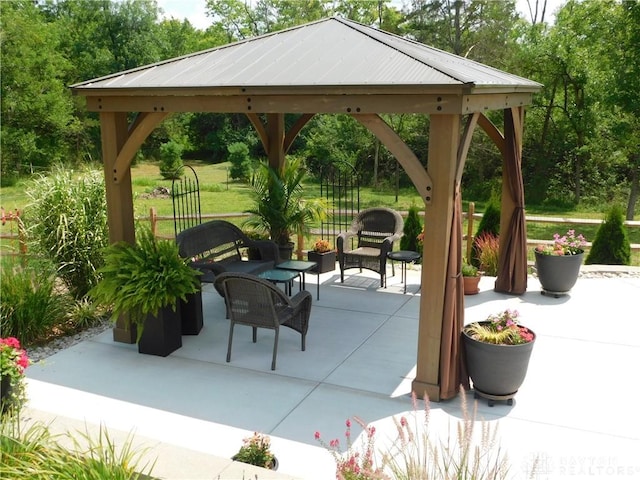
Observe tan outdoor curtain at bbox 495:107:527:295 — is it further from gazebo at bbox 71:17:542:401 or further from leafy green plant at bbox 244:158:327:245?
leafy green plant at bbox 244:158:327:245

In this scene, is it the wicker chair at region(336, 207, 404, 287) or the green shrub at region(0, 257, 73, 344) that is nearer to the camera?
the green shrub at region(0, 257, 73, 344)

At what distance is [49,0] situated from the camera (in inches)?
1281

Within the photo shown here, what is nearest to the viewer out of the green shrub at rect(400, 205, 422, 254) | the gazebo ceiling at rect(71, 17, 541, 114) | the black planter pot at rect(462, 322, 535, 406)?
the gazebo ceiling at rect(71, 17, 541, 114)

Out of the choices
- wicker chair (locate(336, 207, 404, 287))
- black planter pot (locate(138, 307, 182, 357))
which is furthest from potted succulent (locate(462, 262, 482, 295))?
black planter pot (locate(138, 307, 182, 357))

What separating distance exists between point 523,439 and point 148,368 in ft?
11.1

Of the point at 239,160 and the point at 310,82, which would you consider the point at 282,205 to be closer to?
the point at 310,82

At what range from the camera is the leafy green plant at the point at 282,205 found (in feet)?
29.1

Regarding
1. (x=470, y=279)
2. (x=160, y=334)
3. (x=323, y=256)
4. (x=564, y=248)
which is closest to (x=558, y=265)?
(x=564, y=248)

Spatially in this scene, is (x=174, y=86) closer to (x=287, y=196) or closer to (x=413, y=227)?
(x=287, y=196)

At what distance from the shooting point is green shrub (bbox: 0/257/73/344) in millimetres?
6152

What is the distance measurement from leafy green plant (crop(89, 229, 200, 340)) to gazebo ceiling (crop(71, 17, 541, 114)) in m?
1.36

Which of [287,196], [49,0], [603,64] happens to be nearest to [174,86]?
[287,196]

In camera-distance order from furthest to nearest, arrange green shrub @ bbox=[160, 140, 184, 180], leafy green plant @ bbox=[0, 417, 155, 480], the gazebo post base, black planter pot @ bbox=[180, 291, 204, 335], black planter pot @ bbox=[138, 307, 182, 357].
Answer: green shrub @ bbox=[160, 140, 184, 180] < black planter pot @ bbox=[180, 291, 204, 335] < black planter pot @ bbox=[138, 307, 182, 357] < the gazebo post base < leafy green plant @ bbox=[0, 417, 155, 480]

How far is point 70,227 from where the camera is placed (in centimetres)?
688
